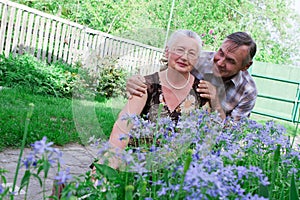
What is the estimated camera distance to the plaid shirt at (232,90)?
55.6 inches

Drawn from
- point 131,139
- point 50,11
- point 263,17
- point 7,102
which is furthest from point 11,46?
point 263,17

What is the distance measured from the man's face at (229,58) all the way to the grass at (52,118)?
0.61 m

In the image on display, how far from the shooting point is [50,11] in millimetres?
12156

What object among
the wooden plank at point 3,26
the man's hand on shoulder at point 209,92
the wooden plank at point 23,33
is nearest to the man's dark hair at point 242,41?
the man's hand on shoulder at point 209,92

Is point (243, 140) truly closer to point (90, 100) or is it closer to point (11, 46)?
point (90, 100)

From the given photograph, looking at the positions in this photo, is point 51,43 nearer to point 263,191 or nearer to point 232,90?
point 232,90

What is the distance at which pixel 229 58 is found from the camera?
1.88m

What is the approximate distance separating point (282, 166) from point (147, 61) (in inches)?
24.6

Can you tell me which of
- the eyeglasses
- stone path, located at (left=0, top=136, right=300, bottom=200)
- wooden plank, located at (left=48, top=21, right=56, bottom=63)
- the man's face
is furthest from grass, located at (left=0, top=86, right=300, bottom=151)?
wooden plank, located at (left=48, top=21, right=56, bottom=63)

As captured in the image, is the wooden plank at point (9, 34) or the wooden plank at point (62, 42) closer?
the wooden plank at point (9, 34)

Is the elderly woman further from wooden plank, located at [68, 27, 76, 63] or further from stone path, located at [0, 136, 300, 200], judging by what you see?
wooden plank, located at [68, 27, 76, 63]

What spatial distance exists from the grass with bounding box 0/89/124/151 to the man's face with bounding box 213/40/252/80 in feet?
2.01

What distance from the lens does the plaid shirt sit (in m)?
1.41

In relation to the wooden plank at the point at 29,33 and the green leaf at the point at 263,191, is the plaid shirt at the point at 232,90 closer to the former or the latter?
the green leaf at the point at 263,191
